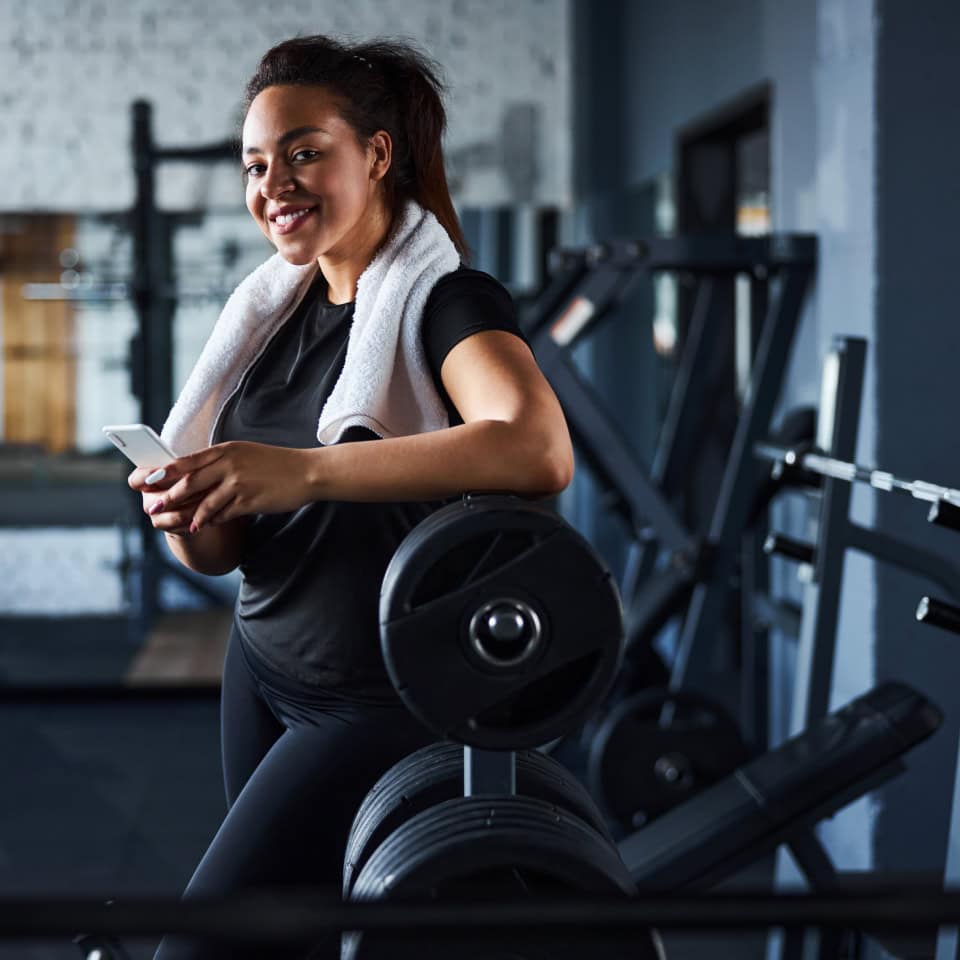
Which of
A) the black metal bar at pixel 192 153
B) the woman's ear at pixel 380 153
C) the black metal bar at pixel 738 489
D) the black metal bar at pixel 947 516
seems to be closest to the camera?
the woman's ear at pixel 380 153

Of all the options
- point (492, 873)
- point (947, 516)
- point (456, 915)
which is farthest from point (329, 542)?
point (947, 516)

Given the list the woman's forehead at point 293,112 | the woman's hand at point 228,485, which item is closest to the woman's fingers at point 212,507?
the woman's hand at point 228,485

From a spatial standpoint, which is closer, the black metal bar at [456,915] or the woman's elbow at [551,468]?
the black metal bar at [456,915]

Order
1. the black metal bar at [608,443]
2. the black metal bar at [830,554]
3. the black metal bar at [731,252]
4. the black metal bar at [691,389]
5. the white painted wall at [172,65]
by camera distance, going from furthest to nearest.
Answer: the white painted wall at [172,65] → the black metal bar at [691,389] → the black metal bar at [608,443] → the black metal bar at [731,252] → the black metal bar at [830,554]

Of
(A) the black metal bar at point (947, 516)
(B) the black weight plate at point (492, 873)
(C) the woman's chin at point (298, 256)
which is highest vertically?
(C) the woman's chin at point (298, 256)

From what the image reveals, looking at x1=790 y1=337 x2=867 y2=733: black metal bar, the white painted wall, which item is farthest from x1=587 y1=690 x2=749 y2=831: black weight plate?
the white painted wall

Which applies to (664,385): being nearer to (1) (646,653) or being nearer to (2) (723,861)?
(1) (646,653)

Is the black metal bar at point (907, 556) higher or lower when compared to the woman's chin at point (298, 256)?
lower

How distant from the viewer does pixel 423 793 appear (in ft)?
3.48

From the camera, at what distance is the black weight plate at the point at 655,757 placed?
2945 mm

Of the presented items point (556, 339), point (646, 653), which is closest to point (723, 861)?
point (646, 653)

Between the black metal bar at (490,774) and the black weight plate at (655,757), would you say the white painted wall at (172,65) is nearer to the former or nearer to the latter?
the black weight plate at (655,757)

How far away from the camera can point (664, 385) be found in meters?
4.82

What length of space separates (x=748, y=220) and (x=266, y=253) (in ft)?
7.06
